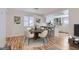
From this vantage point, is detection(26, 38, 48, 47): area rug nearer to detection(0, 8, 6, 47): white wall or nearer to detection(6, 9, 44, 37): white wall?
detection(6, 9, 44, 37): white wall

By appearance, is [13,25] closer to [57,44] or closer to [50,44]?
[50,44]

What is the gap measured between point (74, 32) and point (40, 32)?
0.71m

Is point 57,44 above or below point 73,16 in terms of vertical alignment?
below

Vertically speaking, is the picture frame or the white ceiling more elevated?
the white ceiling

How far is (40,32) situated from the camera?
7.91ft

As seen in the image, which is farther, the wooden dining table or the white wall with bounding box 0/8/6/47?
the wooden dining table

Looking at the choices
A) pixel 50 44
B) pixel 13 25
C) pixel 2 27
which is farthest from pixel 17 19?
pixel 50 44

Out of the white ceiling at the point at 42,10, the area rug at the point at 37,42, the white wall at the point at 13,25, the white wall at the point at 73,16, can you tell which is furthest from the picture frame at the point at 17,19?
the white wall at the point at 73,16

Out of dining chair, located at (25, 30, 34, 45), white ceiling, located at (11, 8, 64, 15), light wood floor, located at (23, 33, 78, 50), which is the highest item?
white ceiling, located at (11, 8, 64, 15)

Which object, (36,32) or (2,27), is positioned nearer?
(2,27)

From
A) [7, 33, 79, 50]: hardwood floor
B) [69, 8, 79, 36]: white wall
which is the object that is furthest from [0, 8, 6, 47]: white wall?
[69, 8, 79, 36]: white wall

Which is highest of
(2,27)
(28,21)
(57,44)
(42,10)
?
(42,10)
